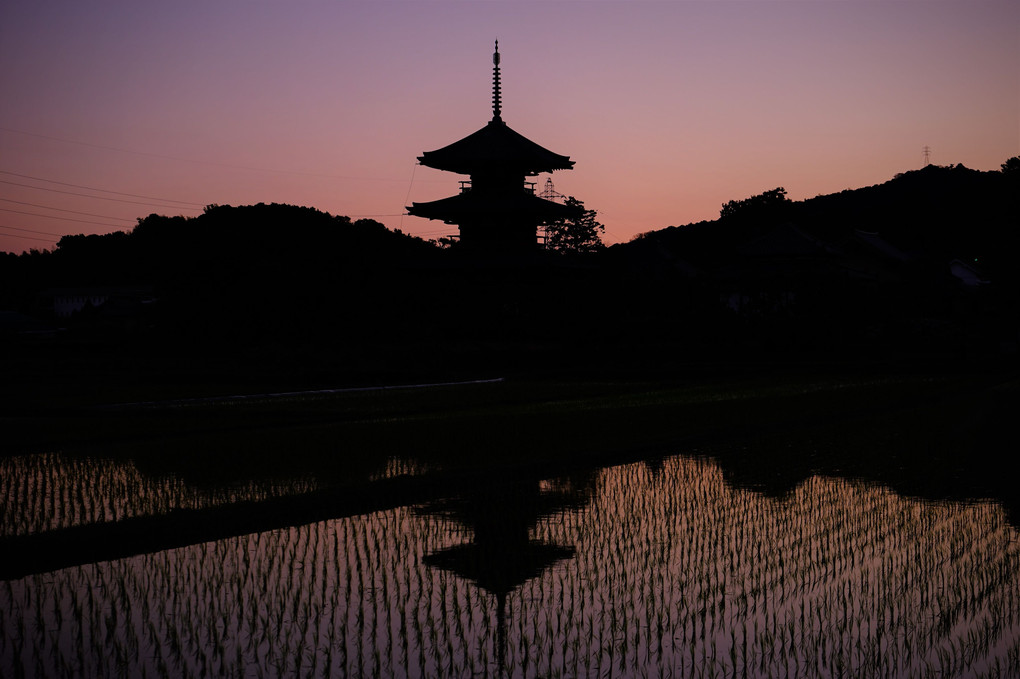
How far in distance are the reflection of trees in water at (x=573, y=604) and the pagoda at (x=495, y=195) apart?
111 feet

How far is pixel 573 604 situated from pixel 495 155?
37.4m

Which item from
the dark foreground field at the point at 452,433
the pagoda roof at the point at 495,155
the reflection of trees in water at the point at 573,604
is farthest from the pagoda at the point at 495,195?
the reflection of trees in water at the point at 573,604

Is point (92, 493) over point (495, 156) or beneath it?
beneath

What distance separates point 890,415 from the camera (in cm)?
1931

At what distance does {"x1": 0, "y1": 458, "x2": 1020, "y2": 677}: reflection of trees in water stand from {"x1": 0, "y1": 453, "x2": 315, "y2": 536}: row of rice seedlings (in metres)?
1.34

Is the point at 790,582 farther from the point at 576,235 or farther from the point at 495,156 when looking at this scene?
the point at 576,235

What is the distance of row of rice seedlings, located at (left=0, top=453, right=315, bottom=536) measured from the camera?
8923mm

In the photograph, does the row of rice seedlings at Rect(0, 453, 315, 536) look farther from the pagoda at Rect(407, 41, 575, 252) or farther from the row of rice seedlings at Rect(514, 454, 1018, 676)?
the pagoda at Rect(407, 41, 575, 252)

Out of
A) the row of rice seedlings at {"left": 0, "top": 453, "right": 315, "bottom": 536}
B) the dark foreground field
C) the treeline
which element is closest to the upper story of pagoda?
the treeline

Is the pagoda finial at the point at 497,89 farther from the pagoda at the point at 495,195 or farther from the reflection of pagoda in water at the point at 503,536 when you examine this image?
the reflection of pagoda in water at the point at 503,536

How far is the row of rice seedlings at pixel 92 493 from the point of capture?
8923mm

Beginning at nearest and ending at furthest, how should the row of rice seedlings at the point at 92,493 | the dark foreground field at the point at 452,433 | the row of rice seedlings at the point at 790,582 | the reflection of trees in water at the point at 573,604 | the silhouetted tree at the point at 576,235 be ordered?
1. the reflection of trees in water at the point at 573,604
2. the row of rice seedlings at the point at 790,582
3. the row of rice seedlings at the point at 92,493
4. the dark foreground field at the point at 452,433
5. the silhouetted tree at the point at 576,235

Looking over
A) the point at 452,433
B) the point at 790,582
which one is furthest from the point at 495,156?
the point at 790,582

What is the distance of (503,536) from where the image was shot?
340 inches
